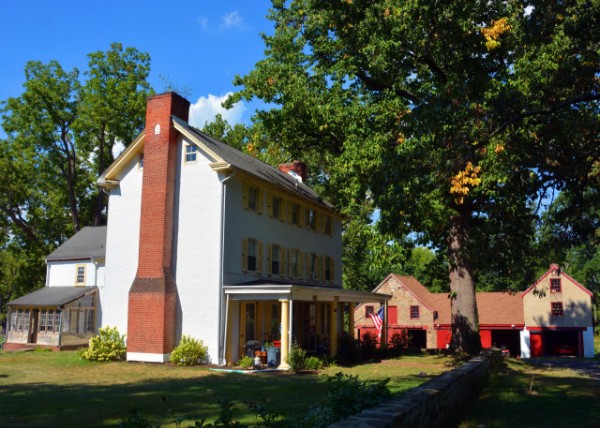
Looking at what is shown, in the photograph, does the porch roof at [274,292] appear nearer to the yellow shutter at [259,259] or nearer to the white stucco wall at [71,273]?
the yellow shutter at [259,259]

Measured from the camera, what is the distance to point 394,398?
25.1 ft

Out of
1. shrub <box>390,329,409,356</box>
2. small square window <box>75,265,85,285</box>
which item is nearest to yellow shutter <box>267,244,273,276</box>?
shrub <box>390,329,409,356</box>

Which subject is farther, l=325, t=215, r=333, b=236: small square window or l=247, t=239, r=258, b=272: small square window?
l=325, t=215, r=333, b=236: small square window

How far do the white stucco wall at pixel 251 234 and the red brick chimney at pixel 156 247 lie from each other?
253 centimetres

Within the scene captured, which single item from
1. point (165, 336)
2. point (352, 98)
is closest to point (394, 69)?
point (352, 98)

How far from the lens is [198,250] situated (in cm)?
2341

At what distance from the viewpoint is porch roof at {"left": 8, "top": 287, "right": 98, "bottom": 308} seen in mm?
33719

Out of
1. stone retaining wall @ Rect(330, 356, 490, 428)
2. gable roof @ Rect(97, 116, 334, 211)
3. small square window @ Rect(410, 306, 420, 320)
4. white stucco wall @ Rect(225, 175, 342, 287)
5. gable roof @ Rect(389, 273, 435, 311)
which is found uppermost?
gable roof @ Rect(97, 116, 334, 211)

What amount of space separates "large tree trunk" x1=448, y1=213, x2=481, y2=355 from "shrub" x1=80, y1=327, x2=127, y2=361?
46.0ft

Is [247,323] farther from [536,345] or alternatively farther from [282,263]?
[536,345]

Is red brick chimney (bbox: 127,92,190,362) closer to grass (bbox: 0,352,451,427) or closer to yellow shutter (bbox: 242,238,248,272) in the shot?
grass (bbox: 0,352,451,427)

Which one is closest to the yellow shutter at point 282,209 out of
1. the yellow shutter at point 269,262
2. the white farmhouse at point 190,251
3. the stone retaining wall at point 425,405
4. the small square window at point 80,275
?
the white farmhouse at point 190,251

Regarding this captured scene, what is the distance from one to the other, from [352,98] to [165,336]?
39.8 feet

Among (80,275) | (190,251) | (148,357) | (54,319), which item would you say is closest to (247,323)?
(190,251)
